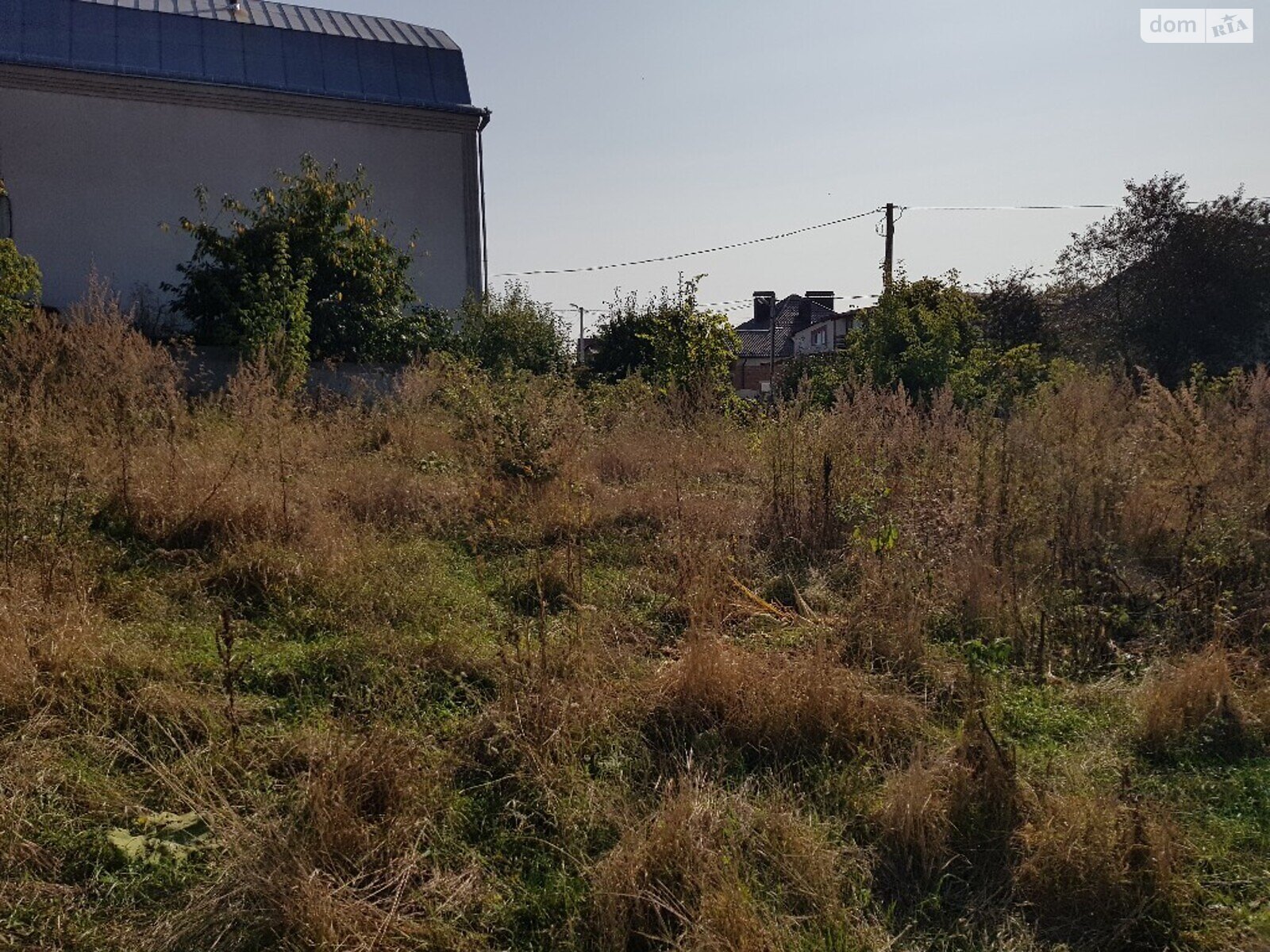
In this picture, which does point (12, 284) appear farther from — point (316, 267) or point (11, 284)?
point (316, 267)

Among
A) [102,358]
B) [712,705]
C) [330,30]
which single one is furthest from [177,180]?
[712,705]

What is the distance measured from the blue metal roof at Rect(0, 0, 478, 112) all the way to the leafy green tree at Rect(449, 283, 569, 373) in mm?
4369

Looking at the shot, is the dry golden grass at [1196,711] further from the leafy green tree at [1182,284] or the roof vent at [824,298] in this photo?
the roof vent at [824,298]

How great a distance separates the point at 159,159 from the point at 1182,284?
21297 mm

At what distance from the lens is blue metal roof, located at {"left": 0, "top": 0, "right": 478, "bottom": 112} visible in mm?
16531

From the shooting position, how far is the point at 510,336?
1703cm

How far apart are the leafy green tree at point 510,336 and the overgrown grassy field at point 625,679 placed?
839cm

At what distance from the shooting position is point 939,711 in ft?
15.8

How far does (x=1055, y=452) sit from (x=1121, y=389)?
2161 mm

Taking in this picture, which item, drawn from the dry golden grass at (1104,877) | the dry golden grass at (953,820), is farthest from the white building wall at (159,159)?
the dry golden grass at (1104,877)

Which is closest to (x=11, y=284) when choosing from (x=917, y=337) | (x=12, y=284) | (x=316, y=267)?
(x=12, y=284)

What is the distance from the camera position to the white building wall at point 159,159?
53.8 feet

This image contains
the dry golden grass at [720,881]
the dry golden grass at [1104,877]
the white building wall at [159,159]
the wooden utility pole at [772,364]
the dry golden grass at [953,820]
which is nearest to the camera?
the dry golden grass at [720,881]

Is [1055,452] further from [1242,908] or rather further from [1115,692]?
[1242,908]
